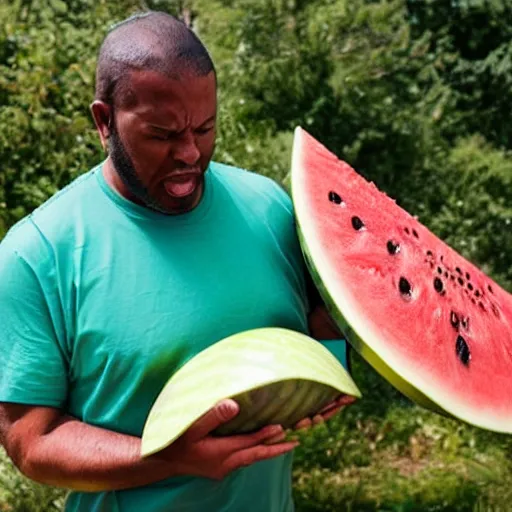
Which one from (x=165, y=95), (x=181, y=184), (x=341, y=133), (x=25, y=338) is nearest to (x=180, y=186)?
(x=181, y=184)

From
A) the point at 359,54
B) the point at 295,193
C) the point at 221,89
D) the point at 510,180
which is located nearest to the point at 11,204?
the point at 221,89

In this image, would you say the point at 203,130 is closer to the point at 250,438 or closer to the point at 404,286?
the point at 250,438

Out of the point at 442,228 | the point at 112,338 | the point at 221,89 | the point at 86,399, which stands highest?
the point at 112,338

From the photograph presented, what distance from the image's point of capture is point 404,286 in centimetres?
237

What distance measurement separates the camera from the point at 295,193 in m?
2.10

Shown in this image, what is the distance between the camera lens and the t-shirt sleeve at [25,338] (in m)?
1.79

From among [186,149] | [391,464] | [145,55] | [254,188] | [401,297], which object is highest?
[145,55]

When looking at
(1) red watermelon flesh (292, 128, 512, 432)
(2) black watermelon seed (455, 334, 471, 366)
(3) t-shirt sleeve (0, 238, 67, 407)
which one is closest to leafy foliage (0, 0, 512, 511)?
(1) red watermelon flesh (292, 128, 512, 432)

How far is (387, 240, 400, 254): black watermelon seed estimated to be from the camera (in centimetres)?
244

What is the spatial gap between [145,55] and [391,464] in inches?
129

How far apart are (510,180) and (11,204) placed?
2.47 metres

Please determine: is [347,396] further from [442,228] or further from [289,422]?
[442,228]

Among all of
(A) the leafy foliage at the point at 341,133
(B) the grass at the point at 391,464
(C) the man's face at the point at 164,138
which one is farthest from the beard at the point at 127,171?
(A) the leafy foliage at the point at 341,133

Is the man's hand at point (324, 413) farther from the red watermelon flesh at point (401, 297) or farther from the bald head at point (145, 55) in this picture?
the bald head at point (145, 55)
